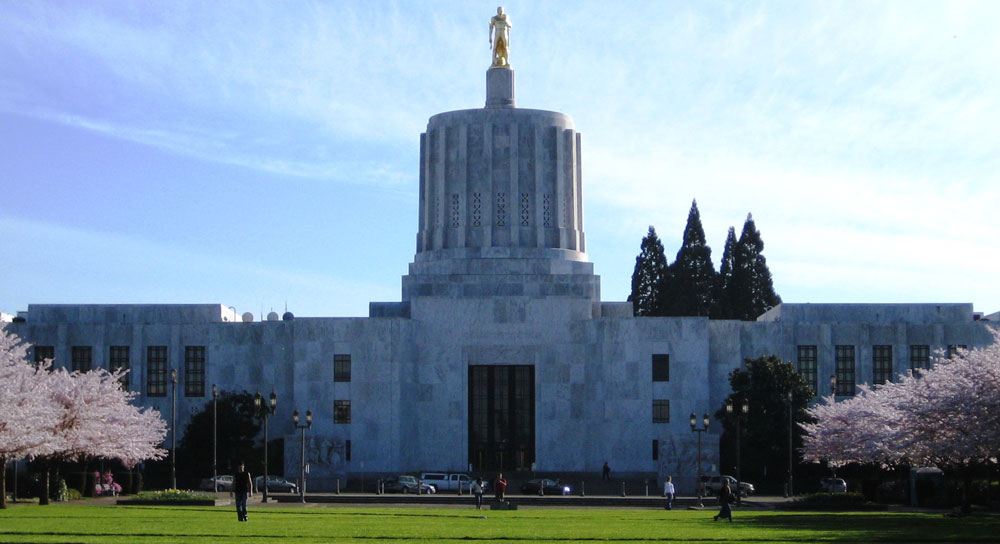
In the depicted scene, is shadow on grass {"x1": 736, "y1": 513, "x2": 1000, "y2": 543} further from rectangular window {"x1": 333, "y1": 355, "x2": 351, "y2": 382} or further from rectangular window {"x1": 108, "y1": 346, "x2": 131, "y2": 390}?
rectangular window {"x1": 108, "y1": 346, "x2": 131, "y2": 390}

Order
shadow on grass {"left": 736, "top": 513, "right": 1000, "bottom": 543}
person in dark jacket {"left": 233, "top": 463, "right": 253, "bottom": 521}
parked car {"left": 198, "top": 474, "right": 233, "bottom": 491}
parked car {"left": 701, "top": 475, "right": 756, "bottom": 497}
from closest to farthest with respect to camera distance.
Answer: shadow on grass {"left": 736, "top": 513, "right": 1000, "bottom": 543}
person in dark jacket {"left": 233, "top": 463, "right": 253, "bottom": 521}
parked car {"left": 701, "top": 475, "right": 756, "bottom": 497}
parked car {"left": 198, "top": 474, "right": 233, "bottom": 491}

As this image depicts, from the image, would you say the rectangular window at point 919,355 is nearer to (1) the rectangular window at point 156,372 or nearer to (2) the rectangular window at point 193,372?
(2) the rectangular window at point 193,372

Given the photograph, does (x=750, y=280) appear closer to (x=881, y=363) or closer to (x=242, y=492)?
(x=881, y=363)

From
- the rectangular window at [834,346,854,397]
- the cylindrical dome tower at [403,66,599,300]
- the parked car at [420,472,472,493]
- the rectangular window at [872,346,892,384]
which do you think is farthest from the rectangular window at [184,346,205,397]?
the rectangular window at [872,346,892,384]

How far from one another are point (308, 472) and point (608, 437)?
46.7 feet

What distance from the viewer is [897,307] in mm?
74688

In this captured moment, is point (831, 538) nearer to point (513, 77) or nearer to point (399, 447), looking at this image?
point (399, 447)

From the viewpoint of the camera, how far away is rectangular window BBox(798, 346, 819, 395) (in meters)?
72.9

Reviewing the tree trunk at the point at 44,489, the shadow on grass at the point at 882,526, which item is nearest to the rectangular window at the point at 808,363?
the shadow on grass at the point at 882,526

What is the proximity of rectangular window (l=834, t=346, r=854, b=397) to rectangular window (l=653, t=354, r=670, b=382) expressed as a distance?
8508 mm

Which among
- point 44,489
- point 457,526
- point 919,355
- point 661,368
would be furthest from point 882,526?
point 919,355

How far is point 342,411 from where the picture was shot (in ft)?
233

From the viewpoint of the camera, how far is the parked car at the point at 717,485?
62.7m

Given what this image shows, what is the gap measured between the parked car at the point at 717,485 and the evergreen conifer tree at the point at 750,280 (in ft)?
91.8
